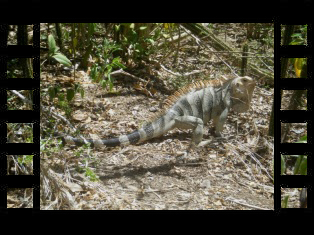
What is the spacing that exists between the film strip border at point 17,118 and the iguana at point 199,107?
1281mm

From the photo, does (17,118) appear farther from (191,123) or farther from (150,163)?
(191,123)

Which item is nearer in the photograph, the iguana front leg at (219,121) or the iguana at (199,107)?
the iguana at (199,107)

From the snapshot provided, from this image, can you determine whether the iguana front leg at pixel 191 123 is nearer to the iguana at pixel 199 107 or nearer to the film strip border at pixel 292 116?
the iguana at pixel 199 107

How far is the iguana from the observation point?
455 cm

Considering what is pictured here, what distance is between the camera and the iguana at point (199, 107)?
4551mm

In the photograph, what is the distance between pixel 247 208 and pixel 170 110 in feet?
5.43

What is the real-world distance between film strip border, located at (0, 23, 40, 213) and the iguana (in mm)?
1281

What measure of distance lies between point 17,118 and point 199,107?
2305 mm

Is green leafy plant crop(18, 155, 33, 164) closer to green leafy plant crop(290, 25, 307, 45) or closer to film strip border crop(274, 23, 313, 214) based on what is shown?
film strip border crop(274, 23, 313, 214)

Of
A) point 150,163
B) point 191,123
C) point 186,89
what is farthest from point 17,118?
point 186,89

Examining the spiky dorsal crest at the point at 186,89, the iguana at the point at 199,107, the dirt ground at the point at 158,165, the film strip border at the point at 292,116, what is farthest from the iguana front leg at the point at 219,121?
the film strip border at the point at 292,116

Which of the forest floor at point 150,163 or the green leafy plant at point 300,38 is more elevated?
the green leafy plant at point 300,38

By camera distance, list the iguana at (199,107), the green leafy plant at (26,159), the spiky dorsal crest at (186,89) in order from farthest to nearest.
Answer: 1. the spiky dorsal crest at (186,89)
2. the iguana at (199,107)
3. the green leafy plant at (26,159)
